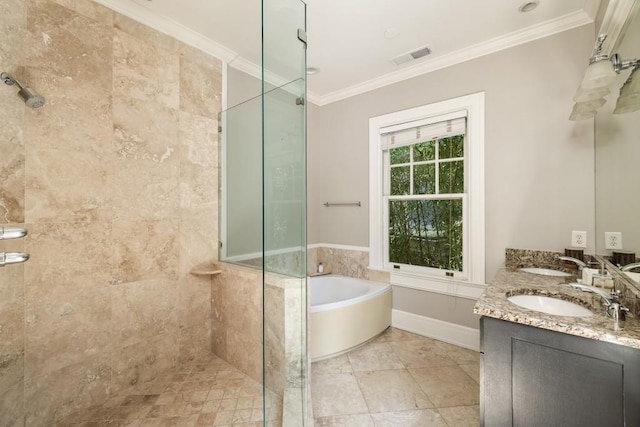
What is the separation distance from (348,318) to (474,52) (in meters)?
2.56

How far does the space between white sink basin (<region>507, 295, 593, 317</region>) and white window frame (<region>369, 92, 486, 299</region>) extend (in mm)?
956

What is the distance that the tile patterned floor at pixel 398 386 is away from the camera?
5.27ft

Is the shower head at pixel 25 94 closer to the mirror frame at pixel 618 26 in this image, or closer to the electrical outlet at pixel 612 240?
the mirror frame at pixel 618 26

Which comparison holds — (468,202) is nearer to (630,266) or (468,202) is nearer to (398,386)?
(630,266)

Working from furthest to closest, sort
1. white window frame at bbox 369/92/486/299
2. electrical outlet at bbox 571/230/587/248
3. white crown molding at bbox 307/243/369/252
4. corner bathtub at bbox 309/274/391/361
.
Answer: white crown molding at bbox 307/243/369/252
white window frame at bbox 369/92/486/299
corner bathtub at bbox 309/274/391/361
electrical outlet at bbox 571/230/587/248

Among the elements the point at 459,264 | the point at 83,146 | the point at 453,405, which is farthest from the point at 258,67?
the point at 453,405

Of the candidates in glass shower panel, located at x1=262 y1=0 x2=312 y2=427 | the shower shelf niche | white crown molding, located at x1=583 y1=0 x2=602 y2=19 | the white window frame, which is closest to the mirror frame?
white crown molding, located at x1=583 y1=0 x2=602 y2=19

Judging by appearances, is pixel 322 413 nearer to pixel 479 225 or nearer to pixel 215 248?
pixel 215 248

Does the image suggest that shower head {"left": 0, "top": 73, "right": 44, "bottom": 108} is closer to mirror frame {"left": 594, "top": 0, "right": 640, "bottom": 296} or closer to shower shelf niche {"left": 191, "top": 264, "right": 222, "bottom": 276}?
shower shelf niche {"left": 191, "top": 264, "right": 222, "bottom": 276}

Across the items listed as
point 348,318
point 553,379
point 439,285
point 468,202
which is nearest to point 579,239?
point 468,202

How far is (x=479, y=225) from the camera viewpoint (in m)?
2.37

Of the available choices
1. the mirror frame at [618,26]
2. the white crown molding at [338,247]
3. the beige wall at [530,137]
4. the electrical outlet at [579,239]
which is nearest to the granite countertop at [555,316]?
the mirror frame at [618,26]

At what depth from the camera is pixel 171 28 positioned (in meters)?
2.06

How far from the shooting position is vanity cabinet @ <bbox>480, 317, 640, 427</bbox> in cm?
94
